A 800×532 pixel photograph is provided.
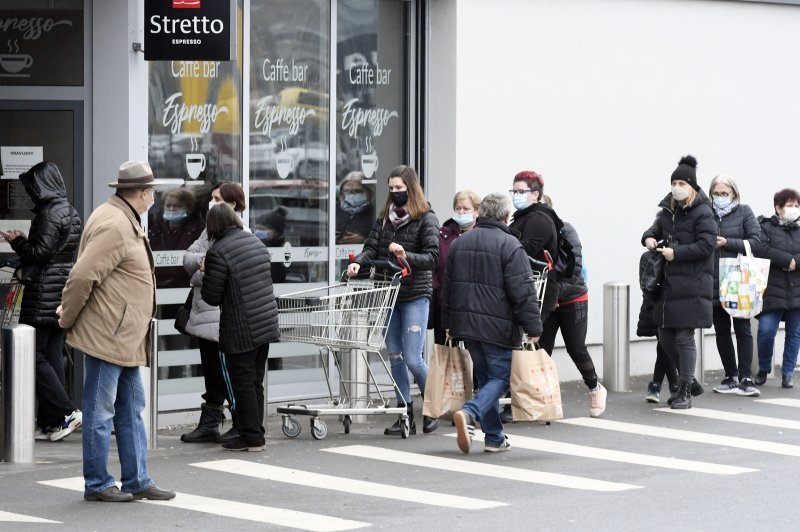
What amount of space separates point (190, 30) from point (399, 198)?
206 cm

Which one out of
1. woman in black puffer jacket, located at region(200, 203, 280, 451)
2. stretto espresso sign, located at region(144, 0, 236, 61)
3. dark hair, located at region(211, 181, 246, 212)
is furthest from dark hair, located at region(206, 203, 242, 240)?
stretto espresso sign, located at region(144, 0, 236, 61)

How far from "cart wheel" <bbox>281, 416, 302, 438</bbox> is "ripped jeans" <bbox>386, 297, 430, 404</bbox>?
0.83 meters

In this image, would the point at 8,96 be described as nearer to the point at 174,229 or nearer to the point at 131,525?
the point at 174,229

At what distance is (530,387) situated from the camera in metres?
11.1

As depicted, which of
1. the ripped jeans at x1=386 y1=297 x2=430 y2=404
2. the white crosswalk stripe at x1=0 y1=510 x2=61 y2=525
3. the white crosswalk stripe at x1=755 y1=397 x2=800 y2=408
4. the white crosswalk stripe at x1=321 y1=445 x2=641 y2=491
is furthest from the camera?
the white crosswalk stripe at x1=755 y1=397 x2=800 y2=408

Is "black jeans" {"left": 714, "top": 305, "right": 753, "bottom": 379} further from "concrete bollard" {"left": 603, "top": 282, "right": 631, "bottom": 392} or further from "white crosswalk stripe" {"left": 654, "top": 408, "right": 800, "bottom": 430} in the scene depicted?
"white crosswalk stripe" {"left": 654, "top": 408, "right": 800, "bottom": 430}

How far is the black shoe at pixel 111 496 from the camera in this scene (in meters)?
8.96

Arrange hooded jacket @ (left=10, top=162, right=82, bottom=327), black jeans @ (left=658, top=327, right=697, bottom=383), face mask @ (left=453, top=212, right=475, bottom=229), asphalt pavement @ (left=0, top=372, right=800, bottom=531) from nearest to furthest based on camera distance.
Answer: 1. asphalt pavement @ (left=0, top=372, right=800, bottom=531)
2. hooded jacket @ (left=10, top=162, right=82, bottom=327)
3. face mask @ (left=453, top=212, right=475, bottom=229)
4. black jeans @ (left=658, top=327, right=697, bottom=383)

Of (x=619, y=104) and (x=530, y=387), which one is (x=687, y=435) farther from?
(x=619, y=104)

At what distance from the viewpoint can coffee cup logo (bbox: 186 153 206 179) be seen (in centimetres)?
1287

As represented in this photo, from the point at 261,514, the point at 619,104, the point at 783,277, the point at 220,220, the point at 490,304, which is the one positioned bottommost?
the point at 261,514

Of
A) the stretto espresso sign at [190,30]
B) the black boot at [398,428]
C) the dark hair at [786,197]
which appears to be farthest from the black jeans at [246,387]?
the dark hair at [786,197]

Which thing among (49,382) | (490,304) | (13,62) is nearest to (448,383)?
(490,304)

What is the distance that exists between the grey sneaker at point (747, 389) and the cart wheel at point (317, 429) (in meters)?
4.52
